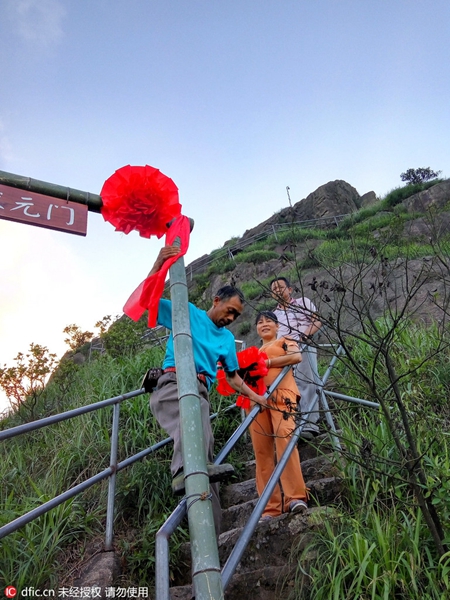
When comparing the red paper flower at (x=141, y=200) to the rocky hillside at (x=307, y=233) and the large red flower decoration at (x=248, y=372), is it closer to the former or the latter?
the large red flower decoration at (x=248, y=372)

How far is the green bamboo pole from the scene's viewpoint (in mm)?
2885

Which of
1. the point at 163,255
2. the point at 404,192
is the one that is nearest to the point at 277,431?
the point at 163,255

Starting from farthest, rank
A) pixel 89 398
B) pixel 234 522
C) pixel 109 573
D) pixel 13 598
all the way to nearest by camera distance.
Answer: pixel 89 398
pixel 234 522
pixel 109 573
pixel 13 598

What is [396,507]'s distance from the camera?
2844 millimetres

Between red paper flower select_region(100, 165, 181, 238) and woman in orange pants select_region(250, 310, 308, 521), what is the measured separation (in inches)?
42.8

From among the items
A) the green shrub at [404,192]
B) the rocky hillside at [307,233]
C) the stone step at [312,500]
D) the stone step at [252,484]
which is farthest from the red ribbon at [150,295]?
the green shrub at [404,192]

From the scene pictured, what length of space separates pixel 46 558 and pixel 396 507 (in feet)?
6.85

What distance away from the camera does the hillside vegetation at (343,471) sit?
2.37 meters

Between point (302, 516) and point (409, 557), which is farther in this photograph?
point (302, 516)

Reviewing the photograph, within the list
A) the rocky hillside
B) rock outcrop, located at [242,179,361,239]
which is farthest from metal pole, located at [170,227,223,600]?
rock outcrop, located at [242,179,361,239]

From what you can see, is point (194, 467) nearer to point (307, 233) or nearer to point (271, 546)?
point (271, 546)

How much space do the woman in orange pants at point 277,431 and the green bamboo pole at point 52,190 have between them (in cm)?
149

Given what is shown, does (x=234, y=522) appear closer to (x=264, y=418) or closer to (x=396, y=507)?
(x=264, y=418)

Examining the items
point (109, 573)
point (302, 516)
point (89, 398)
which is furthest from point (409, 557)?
point (89, 398)
